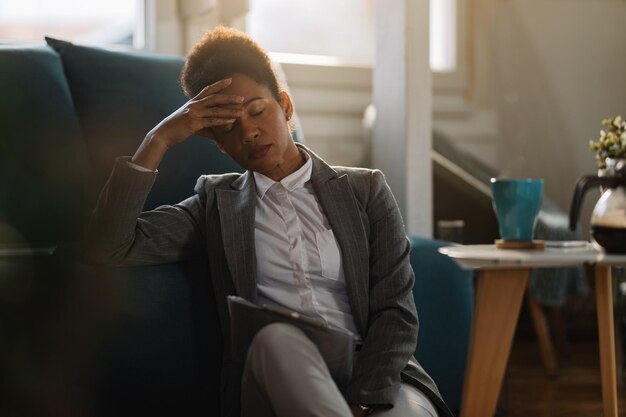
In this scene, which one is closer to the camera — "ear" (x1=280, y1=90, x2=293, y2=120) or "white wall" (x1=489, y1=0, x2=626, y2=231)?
"ear" (x1=280, y1=90, x2=293, y2=120)

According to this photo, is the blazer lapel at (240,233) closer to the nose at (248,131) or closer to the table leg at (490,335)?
the nose at (248,131)

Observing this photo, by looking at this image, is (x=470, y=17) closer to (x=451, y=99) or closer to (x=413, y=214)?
(x=451, y=99)

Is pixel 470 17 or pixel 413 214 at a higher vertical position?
pixel 470 17

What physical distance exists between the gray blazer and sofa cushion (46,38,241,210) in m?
0.32

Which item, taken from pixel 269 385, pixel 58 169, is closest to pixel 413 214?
pixel 58 169

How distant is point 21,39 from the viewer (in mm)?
2805

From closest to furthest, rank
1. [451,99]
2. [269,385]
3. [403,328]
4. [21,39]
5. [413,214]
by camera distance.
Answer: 1. [269,385]
2. [403,328]
3. [413,214]
4. [21,39]
5. [451,99]

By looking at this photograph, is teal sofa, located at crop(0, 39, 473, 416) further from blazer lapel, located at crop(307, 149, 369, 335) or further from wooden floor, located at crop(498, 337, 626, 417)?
wooden floor, located at crop(498, 337, 626, 417)

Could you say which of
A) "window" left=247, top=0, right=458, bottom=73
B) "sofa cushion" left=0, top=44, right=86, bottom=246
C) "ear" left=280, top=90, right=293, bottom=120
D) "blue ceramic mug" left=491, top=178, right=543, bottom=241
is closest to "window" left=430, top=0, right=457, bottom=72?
"window" left=247, top=0, right=458, bottom=73

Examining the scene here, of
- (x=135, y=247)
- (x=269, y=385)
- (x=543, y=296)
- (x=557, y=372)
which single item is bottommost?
(x=557, y=372)

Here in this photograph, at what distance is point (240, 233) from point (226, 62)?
291 millimetres

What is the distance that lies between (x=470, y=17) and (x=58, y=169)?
2273 mm

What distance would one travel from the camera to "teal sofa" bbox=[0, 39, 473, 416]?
147 cm

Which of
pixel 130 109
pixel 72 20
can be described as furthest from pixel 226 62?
pixel 72 20
